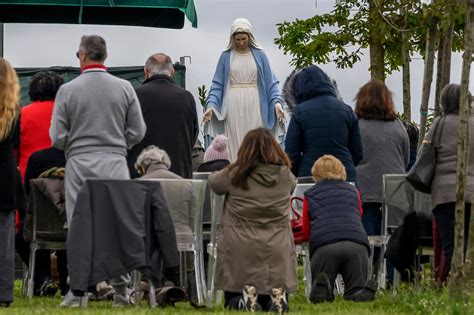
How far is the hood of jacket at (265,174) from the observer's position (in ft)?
40.9

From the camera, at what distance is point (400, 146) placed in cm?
1555

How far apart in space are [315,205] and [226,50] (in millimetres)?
3798

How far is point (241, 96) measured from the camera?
1694 centimetres

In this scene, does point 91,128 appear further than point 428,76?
No

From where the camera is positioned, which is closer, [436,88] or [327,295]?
[327,295]

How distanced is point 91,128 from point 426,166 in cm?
277

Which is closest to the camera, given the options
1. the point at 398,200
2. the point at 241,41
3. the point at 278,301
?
the point at 278,301

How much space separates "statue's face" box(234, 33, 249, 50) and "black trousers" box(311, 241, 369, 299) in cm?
367

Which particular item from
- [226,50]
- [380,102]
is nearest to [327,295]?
[380,102]

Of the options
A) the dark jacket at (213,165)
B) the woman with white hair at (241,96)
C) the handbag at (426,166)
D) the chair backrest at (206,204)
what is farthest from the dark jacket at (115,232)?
the woman with white hair at (241,96)

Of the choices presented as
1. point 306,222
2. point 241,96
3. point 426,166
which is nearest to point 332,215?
point 306,222

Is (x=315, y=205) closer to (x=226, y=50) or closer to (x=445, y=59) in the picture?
(x=226, y=50)

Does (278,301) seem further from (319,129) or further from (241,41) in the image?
(241,41)

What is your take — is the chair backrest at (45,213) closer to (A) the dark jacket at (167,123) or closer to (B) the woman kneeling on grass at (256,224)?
(A) the dark jacket at (167,123)
